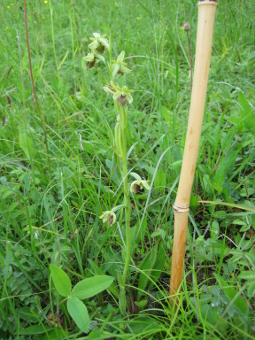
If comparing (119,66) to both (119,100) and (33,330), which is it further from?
(33,330)

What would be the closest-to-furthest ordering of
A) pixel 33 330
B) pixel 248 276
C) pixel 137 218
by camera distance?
pixel 248 276, pixel 33 330, pixel 137 218

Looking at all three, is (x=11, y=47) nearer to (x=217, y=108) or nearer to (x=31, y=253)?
(x=217, y=108)

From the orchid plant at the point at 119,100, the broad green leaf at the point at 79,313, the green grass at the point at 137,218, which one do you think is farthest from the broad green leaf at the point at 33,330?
the orchid plant at the point at 119,100

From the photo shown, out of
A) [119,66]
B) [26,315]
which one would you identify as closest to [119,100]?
[119,66]

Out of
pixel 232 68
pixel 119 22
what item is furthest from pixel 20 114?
pixel 119 22

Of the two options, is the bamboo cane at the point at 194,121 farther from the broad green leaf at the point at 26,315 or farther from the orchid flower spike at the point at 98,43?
the broad green leaf at the point at 26,315

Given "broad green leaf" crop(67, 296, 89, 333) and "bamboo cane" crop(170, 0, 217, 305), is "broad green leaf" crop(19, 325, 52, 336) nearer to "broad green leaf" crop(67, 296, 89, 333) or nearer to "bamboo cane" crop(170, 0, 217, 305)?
"broad green leaf" crop(67, 296, 89, 333)

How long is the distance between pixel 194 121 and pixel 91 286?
576mm

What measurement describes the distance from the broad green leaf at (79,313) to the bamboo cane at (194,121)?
0.91 feet

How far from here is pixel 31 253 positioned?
1181 millimetres

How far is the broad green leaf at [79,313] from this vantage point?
897 mm

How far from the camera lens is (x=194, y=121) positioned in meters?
0.81

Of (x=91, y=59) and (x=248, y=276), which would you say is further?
(x=91, y=59)

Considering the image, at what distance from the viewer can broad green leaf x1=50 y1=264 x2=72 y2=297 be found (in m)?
0.93
